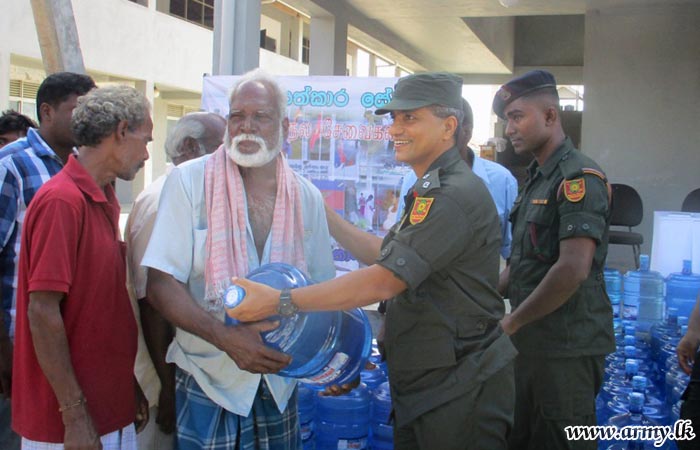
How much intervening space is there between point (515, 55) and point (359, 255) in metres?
13.4

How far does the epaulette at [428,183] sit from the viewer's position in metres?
2.12

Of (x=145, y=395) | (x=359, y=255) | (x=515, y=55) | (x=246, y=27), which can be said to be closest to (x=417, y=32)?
(x=515, y=55)

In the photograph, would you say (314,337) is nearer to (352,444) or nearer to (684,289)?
(352,444)

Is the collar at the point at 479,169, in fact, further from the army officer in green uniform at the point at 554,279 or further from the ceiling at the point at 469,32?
the ceiling at the point at 469,32

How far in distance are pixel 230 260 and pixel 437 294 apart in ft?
2.47

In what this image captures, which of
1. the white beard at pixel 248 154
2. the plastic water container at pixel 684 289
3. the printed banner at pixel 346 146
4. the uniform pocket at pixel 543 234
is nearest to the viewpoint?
the white beard at pixel 248 154

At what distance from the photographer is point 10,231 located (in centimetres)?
267

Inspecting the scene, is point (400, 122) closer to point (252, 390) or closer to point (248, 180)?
point (248, 180)

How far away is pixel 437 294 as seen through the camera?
2.16m

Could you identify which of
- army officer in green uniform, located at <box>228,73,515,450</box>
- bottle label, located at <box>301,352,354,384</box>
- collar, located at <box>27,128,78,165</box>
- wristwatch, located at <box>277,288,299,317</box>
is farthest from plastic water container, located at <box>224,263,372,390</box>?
collar, located at <box>27,128,78,165</box>

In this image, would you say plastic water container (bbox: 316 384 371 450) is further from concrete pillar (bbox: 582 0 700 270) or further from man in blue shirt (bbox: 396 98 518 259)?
concrete pillar (bbox: 582 0 700 270)

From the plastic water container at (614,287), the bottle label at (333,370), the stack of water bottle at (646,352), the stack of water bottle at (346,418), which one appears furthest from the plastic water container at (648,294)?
the bottle label at (333,370)

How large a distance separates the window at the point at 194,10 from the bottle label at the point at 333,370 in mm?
20888

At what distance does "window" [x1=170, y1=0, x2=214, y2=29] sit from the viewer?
21266 mm
